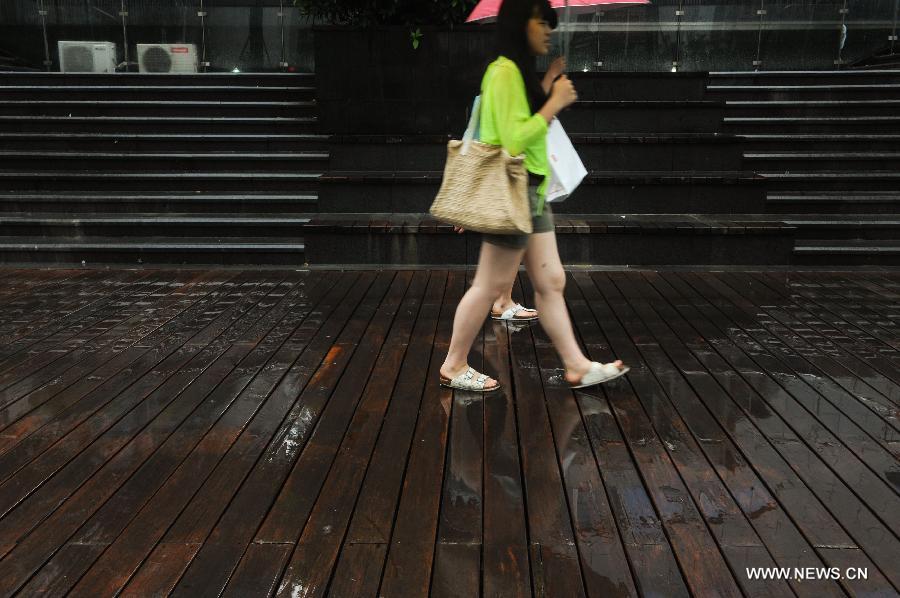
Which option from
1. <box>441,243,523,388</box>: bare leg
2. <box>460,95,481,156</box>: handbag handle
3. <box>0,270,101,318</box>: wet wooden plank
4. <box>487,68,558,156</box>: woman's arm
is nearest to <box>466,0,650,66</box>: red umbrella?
<box>460,95,481,156</box>: handbag handle

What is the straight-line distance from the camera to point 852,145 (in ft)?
29.1

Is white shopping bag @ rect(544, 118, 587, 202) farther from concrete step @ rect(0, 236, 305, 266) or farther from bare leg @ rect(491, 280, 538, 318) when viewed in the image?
concrete step @ rect(0, 236, 305, 266)

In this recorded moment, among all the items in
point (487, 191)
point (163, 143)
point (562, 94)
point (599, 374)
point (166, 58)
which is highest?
point (166, 58)

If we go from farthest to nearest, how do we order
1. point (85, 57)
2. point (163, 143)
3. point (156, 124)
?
point (85, 57) → point (156, 124) → point (163, 143)

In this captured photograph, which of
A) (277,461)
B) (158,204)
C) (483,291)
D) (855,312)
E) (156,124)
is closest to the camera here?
(277,461)

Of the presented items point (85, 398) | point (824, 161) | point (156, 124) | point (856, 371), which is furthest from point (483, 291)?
point (156, 124)

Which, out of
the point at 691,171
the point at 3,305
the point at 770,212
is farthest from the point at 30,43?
the point at 770,212

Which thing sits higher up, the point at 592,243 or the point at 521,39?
the point at 521,39

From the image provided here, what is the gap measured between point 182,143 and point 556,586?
7.74m

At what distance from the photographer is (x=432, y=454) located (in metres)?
3.53

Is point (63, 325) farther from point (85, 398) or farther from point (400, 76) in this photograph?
point (400, 76)

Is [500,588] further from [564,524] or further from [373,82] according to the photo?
[373,82]

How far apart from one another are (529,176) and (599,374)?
112cm

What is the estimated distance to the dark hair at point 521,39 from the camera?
373 cm
